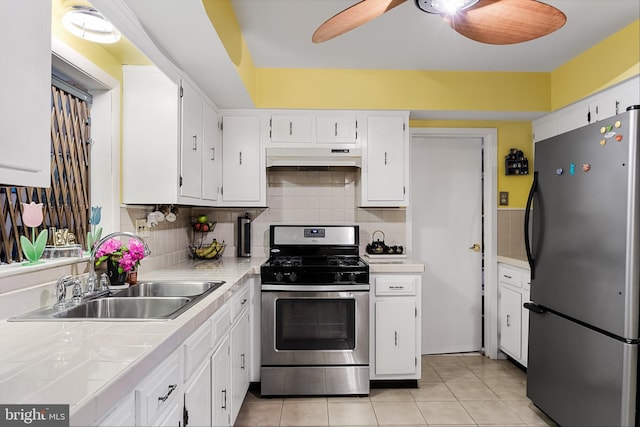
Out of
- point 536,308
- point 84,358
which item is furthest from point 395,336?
point 84,358

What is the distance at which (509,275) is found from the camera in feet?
10.7

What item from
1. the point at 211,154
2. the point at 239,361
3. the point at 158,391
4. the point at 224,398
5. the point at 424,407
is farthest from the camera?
the point at 211,154

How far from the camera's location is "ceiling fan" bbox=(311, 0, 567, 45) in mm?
1465

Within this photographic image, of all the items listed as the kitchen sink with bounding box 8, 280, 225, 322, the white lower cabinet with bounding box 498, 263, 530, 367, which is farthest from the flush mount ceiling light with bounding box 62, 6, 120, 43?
the white lower cabinet with bounding box 498, 263, 530, 367

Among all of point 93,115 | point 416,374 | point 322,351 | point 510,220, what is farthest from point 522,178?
point 93,115

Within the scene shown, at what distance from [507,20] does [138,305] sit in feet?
6.68

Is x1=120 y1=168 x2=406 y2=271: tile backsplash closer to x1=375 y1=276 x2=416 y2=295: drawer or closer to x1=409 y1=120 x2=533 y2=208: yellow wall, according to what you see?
x1=375 y1=276 x2=416 y2=295: drawer

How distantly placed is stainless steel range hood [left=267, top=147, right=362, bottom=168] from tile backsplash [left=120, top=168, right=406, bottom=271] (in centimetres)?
33

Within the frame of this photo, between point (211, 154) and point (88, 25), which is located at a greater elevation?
point (88, 25)

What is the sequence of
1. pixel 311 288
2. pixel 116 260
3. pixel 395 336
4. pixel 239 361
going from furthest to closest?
pixel 395 336, pixel 311 288, pixel 239 361, pixel 116 260

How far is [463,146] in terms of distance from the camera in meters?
3.60

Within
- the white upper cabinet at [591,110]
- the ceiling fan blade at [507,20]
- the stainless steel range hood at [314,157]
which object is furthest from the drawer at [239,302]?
the white upper cabinet at [591,110]

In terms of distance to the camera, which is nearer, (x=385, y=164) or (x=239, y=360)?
(x=239, y=360)

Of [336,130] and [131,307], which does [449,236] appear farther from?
[131,307]
